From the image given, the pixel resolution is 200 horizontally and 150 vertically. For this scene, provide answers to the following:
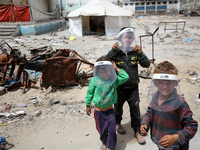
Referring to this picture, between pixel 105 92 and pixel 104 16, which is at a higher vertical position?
pixel 104 16

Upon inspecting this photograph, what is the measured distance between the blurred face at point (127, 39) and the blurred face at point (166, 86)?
0.98m

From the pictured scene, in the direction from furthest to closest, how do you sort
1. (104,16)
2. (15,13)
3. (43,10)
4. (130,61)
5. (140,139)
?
1. (43,10)
2. (15,13)
3. (104,16)
4. (140,139)
5. (130,61)

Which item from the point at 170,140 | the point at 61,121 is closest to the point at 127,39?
the point at 170,140

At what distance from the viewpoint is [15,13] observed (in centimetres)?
1616

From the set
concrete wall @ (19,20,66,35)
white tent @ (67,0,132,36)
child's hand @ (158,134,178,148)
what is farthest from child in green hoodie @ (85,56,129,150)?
concrete wall @ (19,20,66,35)

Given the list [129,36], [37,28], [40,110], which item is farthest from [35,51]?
[37,28]

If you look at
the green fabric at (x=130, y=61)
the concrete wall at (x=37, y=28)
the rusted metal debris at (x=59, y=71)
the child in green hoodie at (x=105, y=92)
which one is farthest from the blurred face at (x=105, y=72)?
the concrete wall at (x=37, y=28)

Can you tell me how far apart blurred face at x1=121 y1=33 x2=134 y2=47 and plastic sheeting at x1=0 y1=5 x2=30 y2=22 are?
16.8 meters

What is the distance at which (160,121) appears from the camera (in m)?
1.52

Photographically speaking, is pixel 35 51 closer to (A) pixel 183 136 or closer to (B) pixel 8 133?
(B) pixel 8 133

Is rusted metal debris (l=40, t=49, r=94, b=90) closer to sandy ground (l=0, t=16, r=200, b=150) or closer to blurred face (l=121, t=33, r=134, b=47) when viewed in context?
sandy ground (l=0, t=16, r=200, b=150)

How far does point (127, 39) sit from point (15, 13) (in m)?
16.9

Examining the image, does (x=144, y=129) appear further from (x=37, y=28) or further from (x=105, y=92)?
(x=37, y=28)

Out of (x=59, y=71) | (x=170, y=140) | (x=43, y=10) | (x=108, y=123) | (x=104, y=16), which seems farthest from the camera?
(x=43, y=10)
